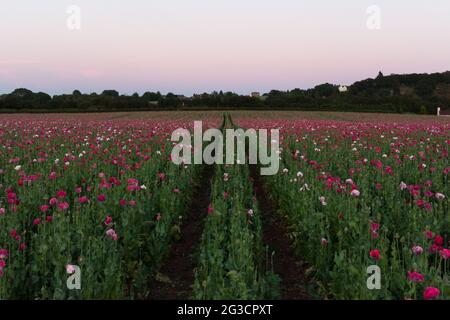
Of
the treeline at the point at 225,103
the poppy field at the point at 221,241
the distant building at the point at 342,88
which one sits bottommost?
the poppy field at the point at 221,241
